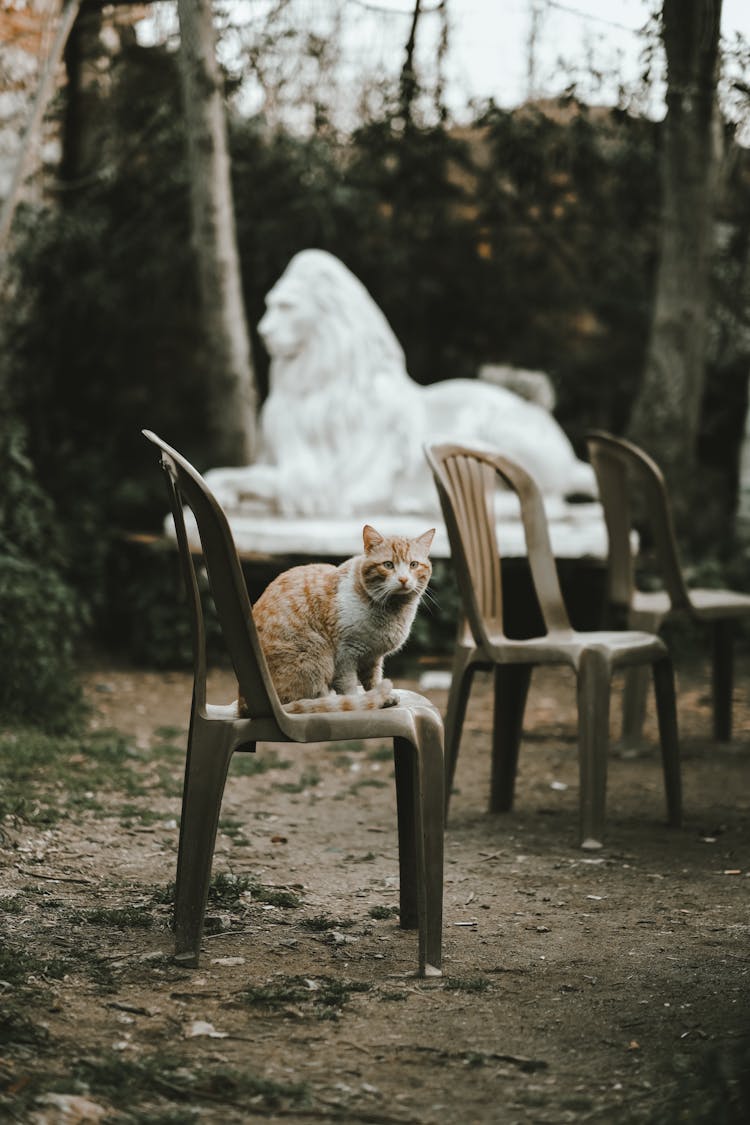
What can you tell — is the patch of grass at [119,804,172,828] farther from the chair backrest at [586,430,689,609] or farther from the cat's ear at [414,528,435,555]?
the chair backrest at [586,430,689,609]

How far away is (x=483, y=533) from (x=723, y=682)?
2.02 metres

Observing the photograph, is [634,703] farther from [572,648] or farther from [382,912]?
[382,912]

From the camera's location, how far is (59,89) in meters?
9.94

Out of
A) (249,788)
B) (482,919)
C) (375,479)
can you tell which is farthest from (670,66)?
(482,919)

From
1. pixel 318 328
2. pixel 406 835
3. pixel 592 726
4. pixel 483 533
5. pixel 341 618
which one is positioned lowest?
pixel 406 835

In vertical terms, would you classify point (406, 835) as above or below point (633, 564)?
below

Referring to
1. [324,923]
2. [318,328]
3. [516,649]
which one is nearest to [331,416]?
[318,328]

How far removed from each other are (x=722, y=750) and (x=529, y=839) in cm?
189

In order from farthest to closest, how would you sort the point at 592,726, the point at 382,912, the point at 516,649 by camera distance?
the point at 516,649, the point at 592,726, the point at 382,912

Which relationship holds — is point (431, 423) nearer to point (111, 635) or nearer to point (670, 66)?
point (111, 635)

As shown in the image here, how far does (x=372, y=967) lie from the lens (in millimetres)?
3232

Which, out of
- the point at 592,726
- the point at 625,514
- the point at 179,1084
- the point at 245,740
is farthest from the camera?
the point at 625,514

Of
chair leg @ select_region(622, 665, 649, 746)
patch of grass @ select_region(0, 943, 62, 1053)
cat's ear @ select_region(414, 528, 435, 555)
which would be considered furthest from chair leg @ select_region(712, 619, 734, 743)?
patch of grass @ select_region(0, 943, 62, 1053)

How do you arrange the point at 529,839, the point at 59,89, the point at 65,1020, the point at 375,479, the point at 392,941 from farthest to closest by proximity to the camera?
1. the point at 59,89
2. the point at 375,479
3. the point at 529,839
4. the point at 392,941
5. the point at 65,1020
